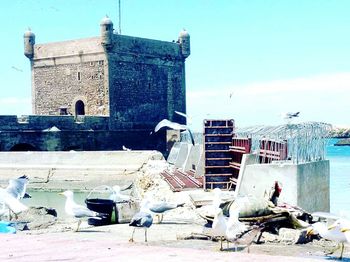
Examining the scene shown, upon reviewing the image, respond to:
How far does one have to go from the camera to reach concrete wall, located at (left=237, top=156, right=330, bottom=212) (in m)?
13.2

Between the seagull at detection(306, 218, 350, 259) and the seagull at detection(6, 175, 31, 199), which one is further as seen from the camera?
the seagull at detection(6, 175, 31, 199)

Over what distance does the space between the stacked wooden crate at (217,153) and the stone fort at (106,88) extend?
707 inches

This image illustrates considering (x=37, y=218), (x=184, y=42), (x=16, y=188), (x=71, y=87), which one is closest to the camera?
(x=16, y=188)

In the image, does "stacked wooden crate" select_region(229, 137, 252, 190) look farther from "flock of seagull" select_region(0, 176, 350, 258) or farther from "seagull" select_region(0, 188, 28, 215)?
"seagull" select_region(0, 188, 28, 215)

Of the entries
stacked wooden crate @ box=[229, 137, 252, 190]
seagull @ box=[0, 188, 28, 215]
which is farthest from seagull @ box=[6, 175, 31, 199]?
stacked wooden crate @ box=[229, 137, 252, 190]

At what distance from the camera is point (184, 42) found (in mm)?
43219

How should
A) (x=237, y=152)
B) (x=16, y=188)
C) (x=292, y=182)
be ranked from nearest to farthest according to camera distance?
1. (x=292, y=182)
2. (x=16, y=188)
3. (x=237, y=152)

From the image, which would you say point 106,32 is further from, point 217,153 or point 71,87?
point 217,153

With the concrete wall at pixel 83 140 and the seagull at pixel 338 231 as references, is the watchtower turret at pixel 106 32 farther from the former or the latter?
the seagull at pixel 338 231

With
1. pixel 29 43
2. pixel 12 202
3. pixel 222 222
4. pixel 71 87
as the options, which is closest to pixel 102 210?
pixel 12 202

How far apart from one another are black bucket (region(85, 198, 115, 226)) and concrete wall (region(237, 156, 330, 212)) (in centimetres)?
338

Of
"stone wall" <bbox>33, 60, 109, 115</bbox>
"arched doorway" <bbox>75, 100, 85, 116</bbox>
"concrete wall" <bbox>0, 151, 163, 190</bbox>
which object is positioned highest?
"stone wall" <bbox>33, 60, 109, 115</bbox>

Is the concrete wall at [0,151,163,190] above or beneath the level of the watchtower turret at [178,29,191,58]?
beneath

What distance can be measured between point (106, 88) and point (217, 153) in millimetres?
20961
